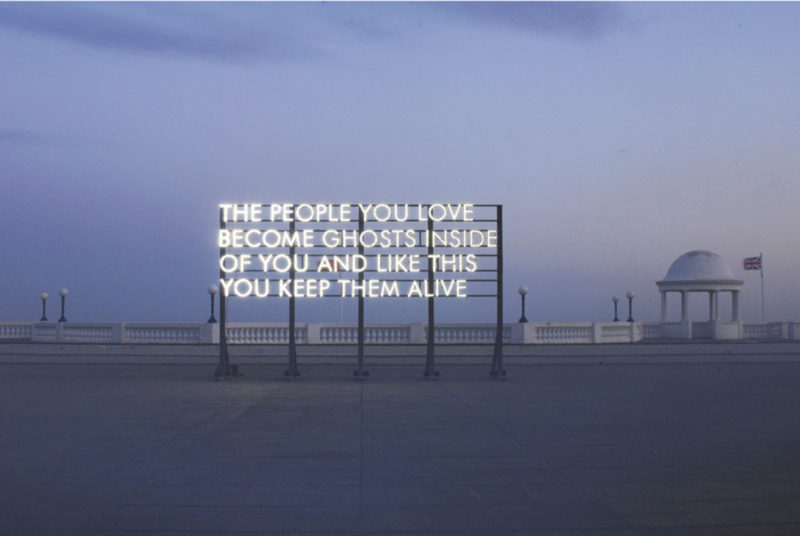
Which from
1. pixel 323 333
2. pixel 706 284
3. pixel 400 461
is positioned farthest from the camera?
pixel 706 284

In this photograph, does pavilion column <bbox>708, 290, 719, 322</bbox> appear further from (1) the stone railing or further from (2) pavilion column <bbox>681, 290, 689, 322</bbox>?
(1) the stone railing

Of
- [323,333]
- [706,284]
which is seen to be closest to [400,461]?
[323,333]

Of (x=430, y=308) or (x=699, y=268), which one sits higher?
(x=699, y=268)

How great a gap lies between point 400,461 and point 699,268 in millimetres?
34055

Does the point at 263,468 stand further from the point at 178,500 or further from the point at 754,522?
the point at 754,522

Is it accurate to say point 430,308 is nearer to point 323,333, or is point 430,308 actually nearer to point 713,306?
point 323,333

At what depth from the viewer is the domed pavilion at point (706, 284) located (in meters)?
41.7

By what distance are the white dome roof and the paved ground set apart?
1977cm

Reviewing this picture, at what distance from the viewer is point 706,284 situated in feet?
137

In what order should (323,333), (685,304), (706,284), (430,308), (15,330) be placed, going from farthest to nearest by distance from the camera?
(685,304), (706,284), (15,330), (323,333), (430,308)

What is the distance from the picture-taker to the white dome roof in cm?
4181

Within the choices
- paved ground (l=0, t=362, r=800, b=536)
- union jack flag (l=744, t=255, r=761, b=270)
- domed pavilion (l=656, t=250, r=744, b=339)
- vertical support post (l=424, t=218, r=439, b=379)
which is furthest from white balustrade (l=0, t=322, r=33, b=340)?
union jack flag (l=744, t=255, r=761, b=270)

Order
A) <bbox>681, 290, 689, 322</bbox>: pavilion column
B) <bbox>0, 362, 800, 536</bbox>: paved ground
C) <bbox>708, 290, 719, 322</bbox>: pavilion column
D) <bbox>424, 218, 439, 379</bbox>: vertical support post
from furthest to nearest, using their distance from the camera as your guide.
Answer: <bbox>708, 290, 719, 322</bbox>: pavilion column, <bbox>681, 290, 689, 322</bbox>: pavilion column, <bbox>424, 218, 439, 379</bbox>: vertical support post, <bbox>0, 362, 800, 536</bbox>: paved ground

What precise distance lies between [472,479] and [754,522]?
11.2 ft
